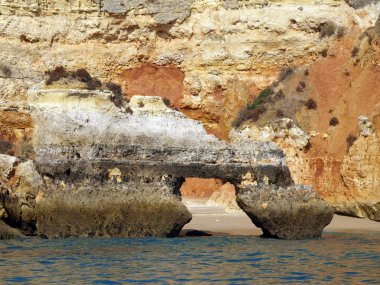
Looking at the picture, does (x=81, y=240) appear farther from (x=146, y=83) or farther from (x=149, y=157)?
(x=146, y=83)

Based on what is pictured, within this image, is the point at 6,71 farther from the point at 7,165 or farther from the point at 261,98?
the point at 7,165

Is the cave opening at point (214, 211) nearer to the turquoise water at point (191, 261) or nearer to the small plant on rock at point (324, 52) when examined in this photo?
the turquoise water at point (191, 261)

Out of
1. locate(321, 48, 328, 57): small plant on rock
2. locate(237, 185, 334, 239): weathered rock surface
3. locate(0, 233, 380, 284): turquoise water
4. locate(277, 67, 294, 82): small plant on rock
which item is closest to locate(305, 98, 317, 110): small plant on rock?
locate(277, 67, 294, 82): small plant on rock

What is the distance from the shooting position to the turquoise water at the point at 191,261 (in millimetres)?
23375

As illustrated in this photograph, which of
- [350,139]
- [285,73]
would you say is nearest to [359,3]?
[285,73]

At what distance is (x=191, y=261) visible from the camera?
86.4 feet

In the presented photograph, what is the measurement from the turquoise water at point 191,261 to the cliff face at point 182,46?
1791 cm

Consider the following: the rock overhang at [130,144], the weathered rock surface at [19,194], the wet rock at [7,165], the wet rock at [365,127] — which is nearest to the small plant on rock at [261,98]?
the wet rock at [365,127]

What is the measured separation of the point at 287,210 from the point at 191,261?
15.4ft

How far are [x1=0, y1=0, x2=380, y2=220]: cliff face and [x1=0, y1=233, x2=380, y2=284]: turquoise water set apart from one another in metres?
17.9

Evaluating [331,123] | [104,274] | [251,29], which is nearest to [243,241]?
[104,274]

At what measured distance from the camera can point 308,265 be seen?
82.9ft

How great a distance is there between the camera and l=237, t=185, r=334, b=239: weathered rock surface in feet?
99.3

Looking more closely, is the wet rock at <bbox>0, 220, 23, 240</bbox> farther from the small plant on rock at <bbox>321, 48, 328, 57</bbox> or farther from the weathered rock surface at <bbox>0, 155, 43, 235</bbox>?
the small plant on rock at <bbox>321, 48, 328, 57</bbox>
